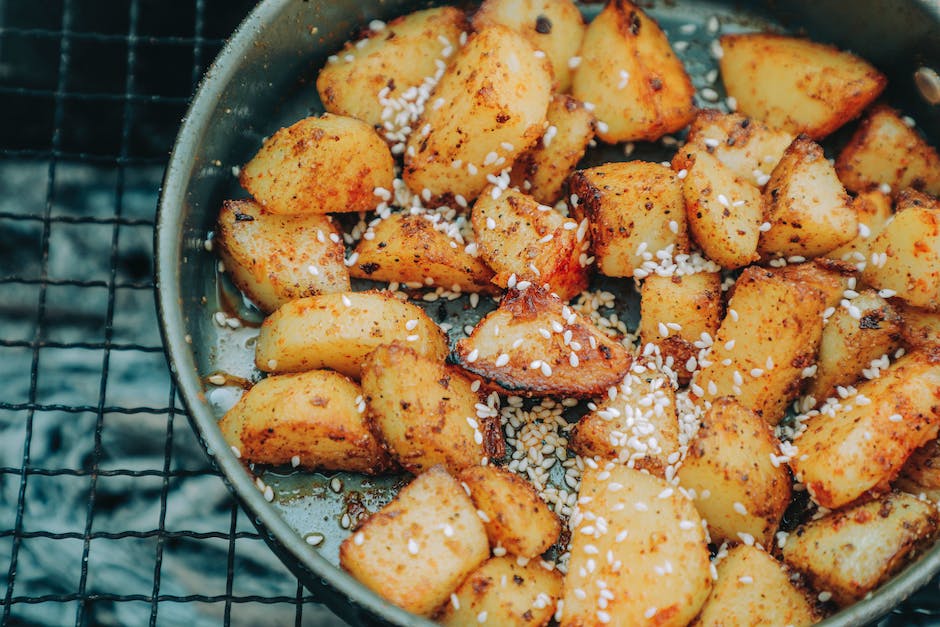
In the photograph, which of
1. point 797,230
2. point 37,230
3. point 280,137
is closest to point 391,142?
point 280,137

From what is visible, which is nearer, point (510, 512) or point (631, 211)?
point (510, 512)

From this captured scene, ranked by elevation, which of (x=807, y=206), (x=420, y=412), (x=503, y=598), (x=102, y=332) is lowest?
(x=102, y=332)

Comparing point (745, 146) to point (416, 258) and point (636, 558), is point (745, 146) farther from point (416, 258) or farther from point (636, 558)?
point (636, 558)

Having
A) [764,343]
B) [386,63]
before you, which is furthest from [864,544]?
[386,63]

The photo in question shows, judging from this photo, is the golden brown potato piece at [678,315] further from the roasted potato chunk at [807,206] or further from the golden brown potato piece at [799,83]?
the golden brown potato piece at [799,83]

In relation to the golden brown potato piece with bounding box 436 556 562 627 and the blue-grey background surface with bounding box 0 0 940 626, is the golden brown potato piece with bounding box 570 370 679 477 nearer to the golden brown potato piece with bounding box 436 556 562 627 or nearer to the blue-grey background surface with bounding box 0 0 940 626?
the golden brown potato piece with bounding box 436 556 562 627

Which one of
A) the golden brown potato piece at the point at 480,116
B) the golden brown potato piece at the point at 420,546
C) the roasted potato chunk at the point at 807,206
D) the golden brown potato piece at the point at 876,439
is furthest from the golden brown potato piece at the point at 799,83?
the golden brown potato piece at the point at 420,546

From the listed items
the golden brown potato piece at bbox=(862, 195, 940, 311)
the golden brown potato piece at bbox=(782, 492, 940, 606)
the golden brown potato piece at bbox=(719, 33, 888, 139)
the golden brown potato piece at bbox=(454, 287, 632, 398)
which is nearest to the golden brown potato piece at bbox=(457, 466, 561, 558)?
the golden brown potato piece at bbox=(454, 287, 632, 398)
